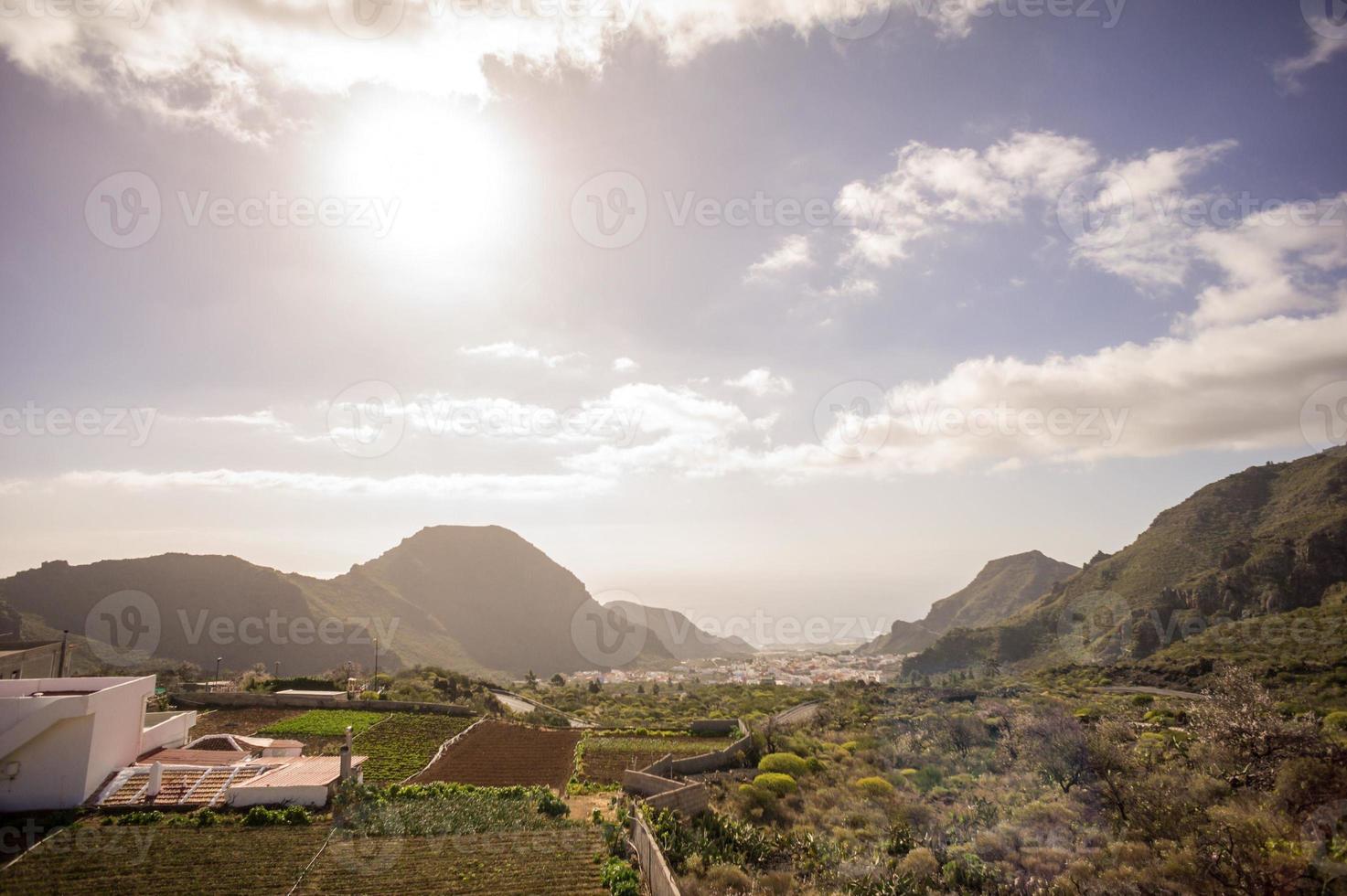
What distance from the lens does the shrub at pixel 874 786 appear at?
26016 mm

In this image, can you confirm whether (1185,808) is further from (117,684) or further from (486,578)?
(486,578)

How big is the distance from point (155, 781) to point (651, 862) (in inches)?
789

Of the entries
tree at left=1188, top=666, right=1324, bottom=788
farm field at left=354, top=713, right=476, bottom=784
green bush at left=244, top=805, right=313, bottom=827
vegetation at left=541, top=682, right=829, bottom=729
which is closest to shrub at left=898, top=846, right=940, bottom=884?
tree at left=1188, top=666, right=1324, bottom=788

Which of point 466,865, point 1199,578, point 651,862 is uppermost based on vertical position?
point 1199,578

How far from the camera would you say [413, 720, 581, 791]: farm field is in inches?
1190

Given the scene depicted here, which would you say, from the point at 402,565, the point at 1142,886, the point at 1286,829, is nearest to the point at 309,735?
the point at 1142,886

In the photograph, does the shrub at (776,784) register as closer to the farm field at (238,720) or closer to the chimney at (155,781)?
the chimney at (155,781)

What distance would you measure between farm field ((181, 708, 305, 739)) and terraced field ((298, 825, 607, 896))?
72.2 ft

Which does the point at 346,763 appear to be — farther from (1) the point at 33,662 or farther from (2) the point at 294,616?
(2) the point at 294,616

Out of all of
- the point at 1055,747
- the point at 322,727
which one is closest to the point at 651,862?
the point at 1055,747

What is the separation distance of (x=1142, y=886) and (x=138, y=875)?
26.7 m

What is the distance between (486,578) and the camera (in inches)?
6944

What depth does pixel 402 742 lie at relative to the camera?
3659 cm

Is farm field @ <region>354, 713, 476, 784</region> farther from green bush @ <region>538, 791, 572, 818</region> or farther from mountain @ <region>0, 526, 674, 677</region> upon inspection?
mountain @ <region>0, 526, 674, 677</region>
